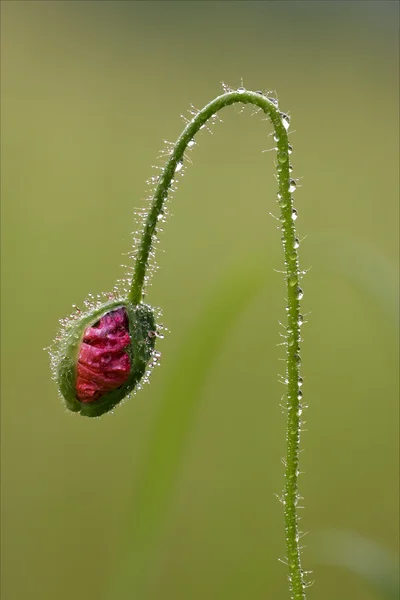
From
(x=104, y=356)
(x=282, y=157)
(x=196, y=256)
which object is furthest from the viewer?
(x=196, y=256)

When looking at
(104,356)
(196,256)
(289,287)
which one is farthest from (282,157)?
(196,256)

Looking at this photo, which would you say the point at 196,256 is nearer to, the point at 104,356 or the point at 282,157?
the point at 104,356

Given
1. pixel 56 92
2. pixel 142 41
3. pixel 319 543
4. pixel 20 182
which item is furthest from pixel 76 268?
pixel 319 543

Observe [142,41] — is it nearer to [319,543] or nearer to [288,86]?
[288,86]

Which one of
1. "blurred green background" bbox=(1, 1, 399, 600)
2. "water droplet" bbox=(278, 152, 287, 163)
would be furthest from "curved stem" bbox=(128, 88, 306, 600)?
"blurred green background" bbox=(1, 1, 399, 600)

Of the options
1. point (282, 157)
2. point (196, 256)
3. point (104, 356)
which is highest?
point (196, 256)

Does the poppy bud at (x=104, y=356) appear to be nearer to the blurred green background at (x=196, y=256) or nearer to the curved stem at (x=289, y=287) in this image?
the curved stem at (x=289, y=287)

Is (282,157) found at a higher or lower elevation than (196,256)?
lower
